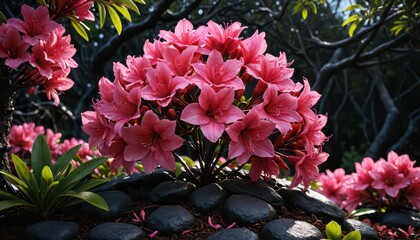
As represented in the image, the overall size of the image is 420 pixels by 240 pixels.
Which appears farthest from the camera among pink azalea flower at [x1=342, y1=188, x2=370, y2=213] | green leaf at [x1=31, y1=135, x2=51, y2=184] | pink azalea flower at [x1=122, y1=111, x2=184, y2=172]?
pink azalea flower at [x1=342, y1=188, x2=370, y2=213]

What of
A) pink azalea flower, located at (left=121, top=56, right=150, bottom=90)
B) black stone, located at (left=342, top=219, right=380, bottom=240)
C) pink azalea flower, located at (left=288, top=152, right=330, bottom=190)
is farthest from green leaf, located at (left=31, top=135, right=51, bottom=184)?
black stone, located at (left=342, top=219, right=380, bottom=240)

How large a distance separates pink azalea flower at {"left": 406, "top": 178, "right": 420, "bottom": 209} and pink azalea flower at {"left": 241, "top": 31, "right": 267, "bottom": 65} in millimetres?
1622

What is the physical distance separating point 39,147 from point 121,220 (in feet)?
2.09

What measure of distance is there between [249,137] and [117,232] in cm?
68

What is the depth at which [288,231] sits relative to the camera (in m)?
1.86

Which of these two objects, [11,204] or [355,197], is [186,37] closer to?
[11,204]

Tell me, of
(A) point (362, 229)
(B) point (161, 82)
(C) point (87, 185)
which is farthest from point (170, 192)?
(A) point (362, 229)

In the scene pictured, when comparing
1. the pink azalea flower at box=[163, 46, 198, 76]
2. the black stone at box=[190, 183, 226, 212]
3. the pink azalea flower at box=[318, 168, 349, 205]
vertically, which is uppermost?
the pink azalea flower at box=[163, 46, 198, 76]

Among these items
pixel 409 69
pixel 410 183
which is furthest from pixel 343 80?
pixel 410 183

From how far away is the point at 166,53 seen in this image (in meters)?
2.03

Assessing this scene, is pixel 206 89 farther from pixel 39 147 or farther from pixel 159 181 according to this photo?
pixel 39 147

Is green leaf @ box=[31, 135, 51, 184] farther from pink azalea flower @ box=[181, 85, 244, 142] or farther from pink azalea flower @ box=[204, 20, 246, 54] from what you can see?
pink azalea flower @ box=[204, 20, 246, 54]

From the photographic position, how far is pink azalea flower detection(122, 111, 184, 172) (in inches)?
74.6

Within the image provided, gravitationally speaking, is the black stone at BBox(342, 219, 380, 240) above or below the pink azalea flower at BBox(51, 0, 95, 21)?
below
